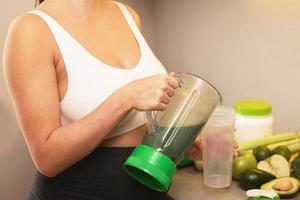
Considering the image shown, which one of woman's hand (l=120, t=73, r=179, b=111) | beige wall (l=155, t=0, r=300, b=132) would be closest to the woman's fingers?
woman's hand (l=120, t=73, r=179, b=111)

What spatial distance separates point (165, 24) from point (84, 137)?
1.06m

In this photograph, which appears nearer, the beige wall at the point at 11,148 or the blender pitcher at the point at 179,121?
the blender pitcher at the point at 179,121

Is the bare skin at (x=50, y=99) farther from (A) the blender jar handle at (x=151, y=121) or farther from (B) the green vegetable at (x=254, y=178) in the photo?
(B) the green vegetable at (x=254, y=178)

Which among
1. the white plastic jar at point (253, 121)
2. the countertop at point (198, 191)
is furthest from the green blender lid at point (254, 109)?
the countertop at point (198, 191)

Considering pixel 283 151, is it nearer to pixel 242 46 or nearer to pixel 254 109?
pixel 254 109

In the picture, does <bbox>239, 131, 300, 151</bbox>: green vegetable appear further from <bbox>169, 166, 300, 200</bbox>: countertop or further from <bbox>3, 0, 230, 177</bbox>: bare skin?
<bbox>3, 0, 230, 177</bbox>: bare skin

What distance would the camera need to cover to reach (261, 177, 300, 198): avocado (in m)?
0.89

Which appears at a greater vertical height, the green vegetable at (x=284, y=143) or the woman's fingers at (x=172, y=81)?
the woman's fingers at (x=172, y=81)

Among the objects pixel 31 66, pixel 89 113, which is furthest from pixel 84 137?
pixel 31 66

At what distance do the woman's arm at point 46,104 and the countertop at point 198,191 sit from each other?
351 millimetres

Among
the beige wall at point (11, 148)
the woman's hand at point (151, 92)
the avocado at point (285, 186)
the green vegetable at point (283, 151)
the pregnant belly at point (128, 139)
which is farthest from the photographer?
the beige wall at point (11, 148)

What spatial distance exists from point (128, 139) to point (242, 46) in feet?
2.49

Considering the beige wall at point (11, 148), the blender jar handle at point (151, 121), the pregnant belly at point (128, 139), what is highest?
the blender jar handle at point (151, 121)

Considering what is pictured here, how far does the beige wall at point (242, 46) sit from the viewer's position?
127 centimetres
